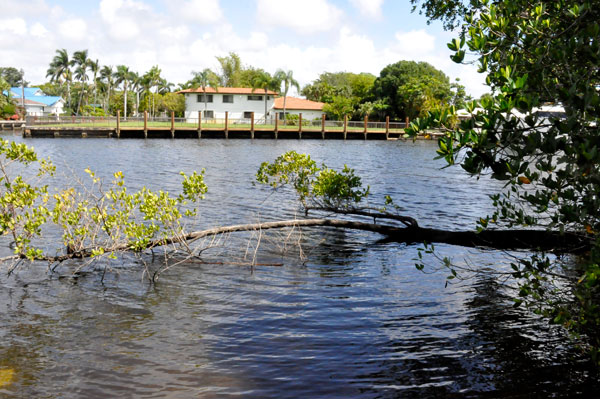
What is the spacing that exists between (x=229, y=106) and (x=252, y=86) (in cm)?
591

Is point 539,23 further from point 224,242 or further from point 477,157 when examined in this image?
point 224,242

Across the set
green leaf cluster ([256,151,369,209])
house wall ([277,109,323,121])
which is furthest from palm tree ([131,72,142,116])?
green leaf cluster ([256,151,369,209])

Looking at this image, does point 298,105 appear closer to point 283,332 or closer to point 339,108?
point 339,108

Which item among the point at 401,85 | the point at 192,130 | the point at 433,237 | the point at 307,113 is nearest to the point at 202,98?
the point at 307,113

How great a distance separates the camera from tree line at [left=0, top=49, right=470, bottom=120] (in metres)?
88.8

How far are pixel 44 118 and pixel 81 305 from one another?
2656 inches

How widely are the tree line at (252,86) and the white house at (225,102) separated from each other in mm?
1544

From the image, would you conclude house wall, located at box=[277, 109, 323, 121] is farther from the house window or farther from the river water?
the river water

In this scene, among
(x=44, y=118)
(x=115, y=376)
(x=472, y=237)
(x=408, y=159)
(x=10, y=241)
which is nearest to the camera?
(x=115, y=376)

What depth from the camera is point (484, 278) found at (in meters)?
12.0

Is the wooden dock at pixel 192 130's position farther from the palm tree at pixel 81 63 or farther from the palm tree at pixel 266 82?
the palm tree at pixel 81 63

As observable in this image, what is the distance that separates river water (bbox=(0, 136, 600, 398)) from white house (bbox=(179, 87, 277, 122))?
81452mm

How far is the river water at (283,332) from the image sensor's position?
732 cm

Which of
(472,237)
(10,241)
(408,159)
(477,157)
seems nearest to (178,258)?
(10,241)
